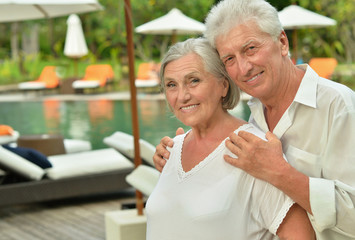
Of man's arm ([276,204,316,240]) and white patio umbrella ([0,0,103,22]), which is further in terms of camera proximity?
white patio umbrella ([0,0,103,22])

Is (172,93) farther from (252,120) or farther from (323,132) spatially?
(323,132)

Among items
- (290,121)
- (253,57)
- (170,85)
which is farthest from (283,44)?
(170,85)

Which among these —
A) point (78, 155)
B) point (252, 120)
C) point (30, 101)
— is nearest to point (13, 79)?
point (30, 101)

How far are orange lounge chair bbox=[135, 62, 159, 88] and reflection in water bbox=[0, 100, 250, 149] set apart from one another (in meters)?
1.78

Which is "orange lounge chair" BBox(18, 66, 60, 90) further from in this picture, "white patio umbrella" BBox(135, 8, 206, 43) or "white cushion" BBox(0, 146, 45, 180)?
"white cushion" BBox(0, 146, 45, 180)

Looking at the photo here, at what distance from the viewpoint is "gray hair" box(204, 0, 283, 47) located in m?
1.55

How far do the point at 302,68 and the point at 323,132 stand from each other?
0.29 metres

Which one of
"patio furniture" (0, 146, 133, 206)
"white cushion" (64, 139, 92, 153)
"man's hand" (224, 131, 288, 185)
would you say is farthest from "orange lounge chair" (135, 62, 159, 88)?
"man's hand" (224, 131, 288, 185)

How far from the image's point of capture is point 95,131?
→ 11570 mm

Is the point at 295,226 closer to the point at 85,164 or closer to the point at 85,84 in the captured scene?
the point at 85,164

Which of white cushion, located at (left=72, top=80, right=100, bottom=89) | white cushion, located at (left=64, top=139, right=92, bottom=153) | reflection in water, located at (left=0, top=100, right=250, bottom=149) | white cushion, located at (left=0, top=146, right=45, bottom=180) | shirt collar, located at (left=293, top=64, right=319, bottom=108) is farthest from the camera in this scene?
white cushion, located at (left=72, top=80, right=100, bottom=89)

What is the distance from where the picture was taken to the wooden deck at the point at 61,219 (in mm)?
4500

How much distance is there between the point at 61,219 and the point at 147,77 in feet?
48.8

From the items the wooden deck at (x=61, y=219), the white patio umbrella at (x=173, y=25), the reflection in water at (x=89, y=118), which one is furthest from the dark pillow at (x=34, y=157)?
the white patio umbrella at (x=173, y=25)
